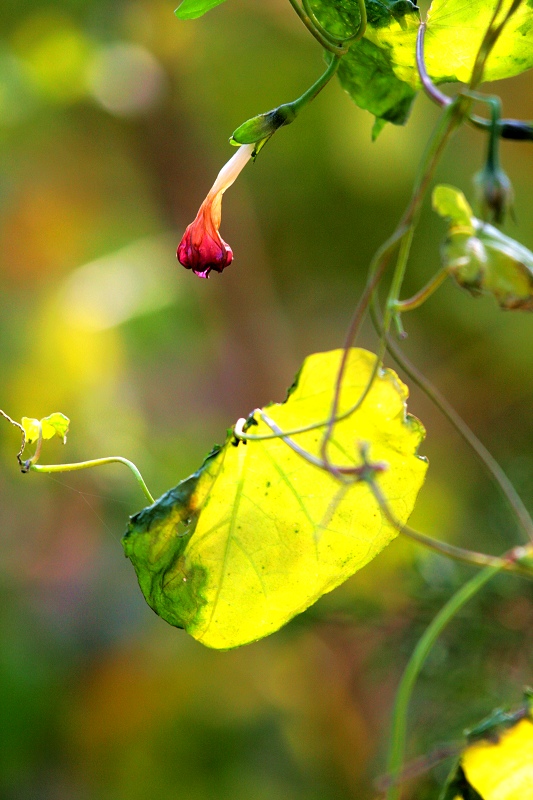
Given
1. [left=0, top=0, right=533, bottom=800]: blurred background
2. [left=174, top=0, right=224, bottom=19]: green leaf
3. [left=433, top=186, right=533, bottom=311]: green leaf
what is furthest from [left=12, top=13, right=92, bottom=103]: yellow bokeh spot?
[left=433, top=186, right=533, bottom=311]: green leaf

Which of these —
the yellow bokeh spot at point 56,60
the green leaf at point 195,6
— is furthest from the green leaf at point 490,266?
the yellow bokeh spot at point 56,60

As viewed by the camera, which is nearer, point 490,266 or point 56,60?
point 490,266

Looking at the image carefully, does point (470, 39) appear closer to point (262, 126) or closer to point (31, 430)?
point (262, 126)

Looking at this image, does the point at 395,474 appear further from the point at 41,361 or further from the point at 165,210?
the point at 165,210

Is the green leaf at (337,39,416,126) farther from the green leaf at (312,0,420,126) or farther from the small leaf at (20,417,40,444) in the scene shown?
the small leaf at (20,417,40,444)

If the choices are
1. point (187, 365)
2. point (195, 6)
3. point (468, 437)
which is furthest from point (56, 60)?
point (468, 437)

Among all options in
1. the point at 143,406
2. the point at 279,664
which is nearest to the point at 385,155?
the point at 143,406
